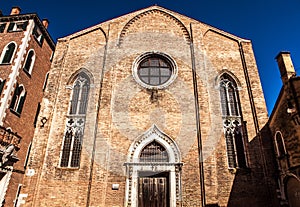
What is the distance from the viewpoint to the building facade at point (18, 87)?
10828 mm

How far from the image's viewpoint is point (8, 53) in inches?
512

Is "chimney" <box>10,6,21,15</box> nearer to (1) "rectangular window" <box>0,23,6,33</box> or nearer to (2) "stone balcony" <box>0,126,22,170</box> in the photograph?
(1) "rectangular window" <box>0,23,6,33</box>

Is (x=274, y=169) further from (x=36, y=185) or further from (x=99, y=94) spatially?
(x=36, y=185)

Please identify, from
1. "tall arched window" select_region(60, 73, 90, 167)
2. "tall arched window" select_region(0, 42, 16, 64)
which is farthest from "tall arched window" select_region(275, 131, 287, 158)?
"tall arched window" select_region(0, 42, 16, 64)

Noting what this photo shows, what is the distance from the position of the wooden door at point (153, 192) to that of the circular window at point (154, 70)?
4769 mm

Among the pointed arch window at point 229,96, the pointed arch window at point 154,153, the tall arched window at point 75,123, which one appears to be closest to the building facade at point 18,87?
the tall arched window at point 75,123

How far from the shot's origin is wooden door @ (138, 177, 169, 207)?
981 cm

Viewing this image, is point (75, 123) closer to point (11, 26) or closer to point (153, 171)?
point (153, 171)

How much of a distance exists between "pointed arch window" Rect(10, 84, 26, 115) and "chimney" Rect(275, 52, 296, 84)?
12.9 metres

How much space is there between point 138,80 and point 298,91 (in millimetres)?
7249

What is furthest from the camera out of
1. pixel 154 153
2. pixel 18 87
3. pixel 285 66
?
pixel 18 87

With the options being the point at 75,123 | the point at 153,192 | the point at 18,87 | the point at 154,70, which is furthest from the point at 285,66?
the point at 18,87

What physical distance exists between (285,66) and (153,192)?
7.98 metres

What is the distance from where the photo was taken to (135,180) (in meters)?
9.99
